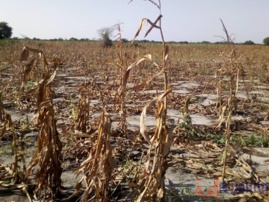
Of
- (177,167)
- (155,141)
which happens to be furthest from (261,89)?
(155,141)

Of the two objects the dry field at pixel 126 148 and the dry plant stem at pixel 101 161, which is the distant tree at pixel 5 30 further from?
the dry plant stem at pixel 101 161

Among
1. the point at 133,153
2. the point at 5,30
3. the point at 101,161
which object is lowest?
the point at 133,153

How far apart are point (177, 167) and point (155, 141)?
3.93 feet

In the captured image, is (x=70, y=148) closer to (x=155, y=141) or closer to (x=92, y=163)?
(x=92, y=163)

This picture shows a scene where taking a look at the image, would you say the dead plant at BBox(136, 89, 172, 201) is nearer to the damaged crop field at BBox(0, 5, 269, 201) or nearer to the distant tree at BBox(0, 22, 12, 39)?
the damaged crop field at BBox(0, 5, 269, 201)

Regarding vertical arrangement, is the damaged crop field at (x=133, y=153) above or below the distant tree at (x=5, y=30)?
below

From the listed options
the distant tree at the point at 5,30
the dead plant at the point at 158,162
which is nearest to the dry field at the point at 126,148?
the dead plant at the point at 158,162

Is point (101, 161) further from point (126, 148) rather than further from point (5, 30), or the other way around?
point (5, 30)

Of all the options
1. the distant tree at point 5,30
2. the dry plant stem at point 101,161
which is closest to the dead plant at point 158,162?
the dry plant stem at point 101,161

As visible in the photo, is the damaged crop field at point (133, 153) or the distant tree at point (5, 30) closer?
the damaged crop field at point (133, 153)

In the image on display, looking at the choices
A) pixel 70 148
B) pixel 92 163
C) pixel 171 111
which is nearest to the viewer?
pixel 92 163

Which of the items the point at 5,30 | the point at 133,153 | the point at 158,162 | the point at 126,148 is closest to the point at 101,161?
the point at 158,162

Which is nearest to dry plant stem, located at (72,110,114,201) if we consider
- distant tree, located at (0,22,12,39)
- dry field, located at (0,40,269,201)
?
dry field, located at (0,40,269,201)

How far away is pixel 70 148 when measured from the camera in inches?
134
